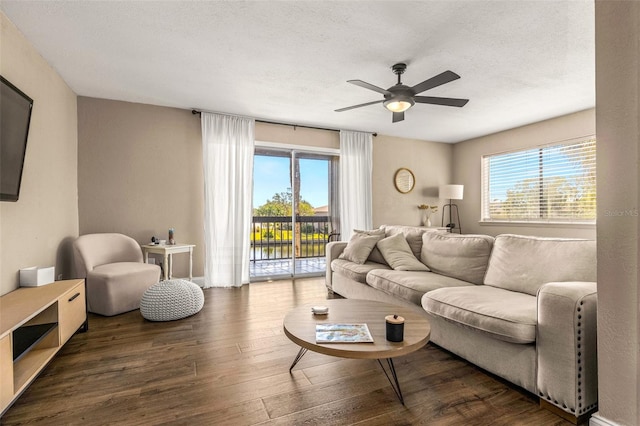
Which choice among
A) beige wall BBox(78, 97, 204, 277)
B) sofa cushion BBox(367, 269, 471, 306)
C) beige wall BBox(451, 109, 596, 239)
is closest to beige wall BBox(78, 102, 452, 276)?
beige wall BBox(78, 97, 204, 277)

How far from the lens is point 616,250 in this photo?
136cm

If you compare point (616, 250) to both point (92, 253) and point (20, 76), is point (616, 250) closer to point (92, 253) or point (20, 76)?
point (20, 76)

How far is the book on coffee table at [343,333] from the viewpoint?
1581 millimetres

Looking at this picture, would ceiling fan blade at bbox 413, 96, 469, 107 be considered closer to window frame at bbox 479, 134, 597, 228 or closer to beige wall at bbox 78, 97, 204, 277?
window frame at bbox 479, 134, 597, 228

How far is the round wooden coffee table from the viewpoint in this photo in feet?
4.84

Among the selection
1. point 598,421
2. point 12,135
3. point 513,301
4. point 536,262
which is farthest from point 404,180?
point 12,135

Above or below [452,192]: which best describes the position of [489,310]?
below

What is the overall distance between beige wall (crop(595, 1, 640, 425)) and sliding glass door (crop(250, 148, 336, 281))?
394 centimetres

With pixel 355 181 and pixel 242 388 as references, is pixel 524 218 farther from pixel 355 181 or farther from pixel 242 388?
pixel 242 388

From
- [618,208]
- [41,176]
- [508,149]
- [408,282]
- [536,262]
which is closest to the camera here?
[618,208]

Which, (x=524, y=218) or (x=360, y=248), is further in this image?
(x=524, y=218)

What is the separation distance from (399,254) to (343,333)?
1.79 m

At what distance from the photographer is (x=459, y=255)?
2869 mm

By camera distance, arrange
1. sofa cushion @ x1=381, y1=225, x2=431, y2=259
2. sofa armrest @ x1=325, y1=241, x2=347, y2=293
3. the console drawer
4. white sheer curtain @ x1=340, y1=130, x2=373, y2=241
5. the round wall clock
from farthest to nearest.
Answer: the round wall clock, white sheer curtain @ x1=340, y1=130, x2=373, y2=241, sofa armrest @ x1=325, y1=241, x2=347, y2=293, sofa cushion @ x1=381, y1=225, x2=431, y2=259, the console drawer
